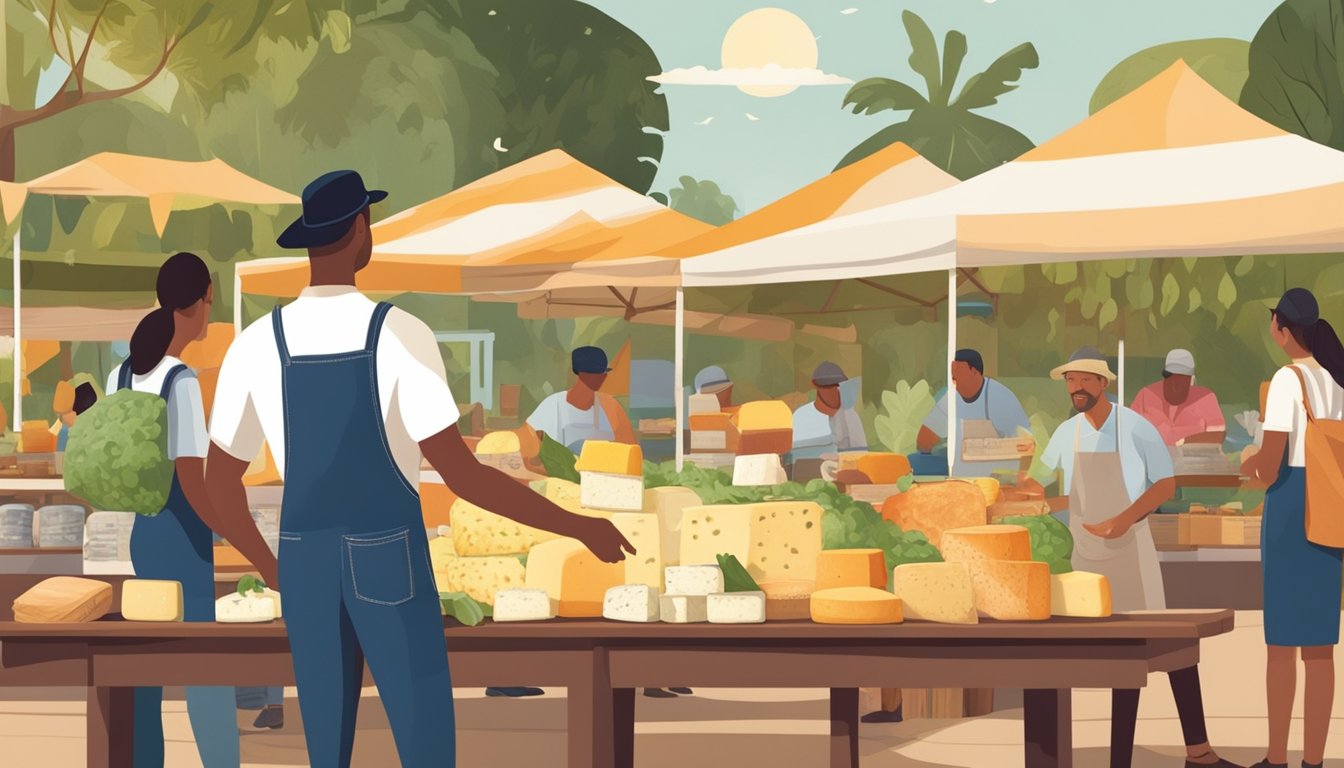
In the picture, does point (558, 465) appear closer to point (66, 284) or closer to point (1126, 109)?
point (1126, 109)

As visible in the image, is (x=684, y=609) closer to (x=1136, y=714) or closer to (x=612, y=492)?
(x=612, y=492)

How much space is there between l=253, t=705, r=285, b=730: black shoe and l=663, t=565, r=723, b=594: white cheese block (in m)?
3.32

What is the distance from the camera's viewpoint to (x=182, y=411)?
481 cm

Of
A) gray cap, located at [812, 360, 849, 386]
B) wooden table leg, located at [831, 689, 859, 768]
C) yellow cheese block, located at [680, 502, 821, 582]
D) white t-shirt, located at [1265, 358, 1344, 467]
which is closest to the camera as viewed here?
yellow cheese block, located at [680, 502, 821, 582]

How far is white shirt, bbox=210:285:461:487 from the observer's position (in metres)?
3.68

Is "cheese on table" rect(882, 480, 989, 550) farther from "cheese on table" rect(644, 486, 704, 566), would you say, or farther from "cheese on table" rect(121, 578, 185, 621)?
"cheese on table" rect(121, 578, 185, 621)

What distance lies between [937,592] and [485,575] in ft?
4.17

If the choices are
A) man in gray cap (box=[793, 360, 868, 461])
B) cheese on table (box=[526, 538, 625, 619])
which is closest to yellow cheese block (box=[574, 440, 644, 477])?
cheese on table (box=[526, 538, 625, 619])

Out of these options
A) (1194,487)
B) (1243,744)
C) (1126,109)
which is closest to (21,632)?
(1243,744)

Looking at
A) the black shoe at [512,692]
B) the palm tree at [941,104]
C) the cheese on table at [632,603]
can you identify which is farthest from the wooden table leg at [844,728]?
the palm tree at [941,104]

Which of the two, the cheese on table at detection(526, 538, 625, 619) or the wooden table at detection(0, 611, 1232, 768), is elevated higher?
the cheese on table at detection(526, 538, 625, 619)

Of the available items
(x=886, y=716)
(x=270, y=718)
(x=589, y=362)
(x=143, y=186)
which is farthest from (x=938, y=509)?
(x=143, y=186)

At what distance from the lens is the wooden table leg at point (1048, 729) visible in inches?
188

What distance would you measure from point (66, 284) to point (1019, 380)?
24266mm
